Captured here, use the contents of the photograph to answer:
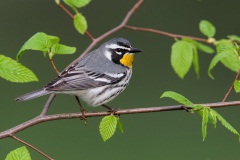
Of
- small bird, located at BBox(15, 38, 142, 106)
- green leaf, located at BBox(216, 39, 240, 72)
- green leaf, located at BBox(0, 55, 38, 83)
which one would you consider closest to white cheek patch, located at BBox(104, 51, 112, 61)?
small bird, located at BBox(15, 38, 142, 106)

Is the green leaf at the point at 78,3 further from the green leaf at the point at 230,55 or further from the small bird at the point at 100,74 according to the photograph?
the green leaf at the point at 230,55

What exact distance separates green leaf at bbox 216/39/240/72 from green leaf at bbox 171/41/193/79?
135 mm

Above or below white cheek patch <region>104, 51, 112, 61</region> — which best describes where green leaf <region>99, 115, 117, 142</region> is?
below

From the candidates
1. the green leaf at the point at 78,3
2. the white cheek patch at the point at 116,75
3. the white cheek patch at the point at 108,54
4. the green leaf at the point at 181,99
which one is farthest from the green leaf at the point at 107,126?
the white cheek patch at the point at 108,54

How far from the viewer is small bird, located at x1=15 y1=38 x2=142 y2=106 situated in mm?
2916

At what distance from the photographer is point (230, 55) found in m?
2.57

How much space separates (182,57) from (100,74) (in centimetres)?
45

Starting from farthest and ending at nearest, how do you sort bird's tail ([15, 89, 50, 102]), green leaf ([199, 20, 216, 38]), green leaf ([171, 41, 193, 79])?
green leaf ([199, 20, 216, 38]) → green leaf ([171, 41, 193, 79]) → bird's tail ([15, 89, 50, 102])

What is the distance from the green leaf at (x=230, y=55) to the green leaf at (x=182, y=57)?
0.44ft

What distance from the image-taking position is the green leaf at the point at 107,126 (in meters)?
2.33

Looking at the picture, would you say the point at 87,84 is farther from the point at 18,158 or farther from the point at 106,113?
the point at 18,158

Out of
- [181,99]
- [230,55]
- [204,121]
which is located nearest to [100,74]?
[230,55]

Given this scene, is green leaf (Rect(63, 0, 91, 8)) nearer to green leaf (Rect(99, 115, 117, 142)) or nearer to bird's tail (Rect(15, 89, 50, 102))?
bird's tail (Rect(15, 89, 50, 102))

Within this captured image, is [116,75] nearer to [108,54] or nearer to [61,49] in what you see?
[108,54]
